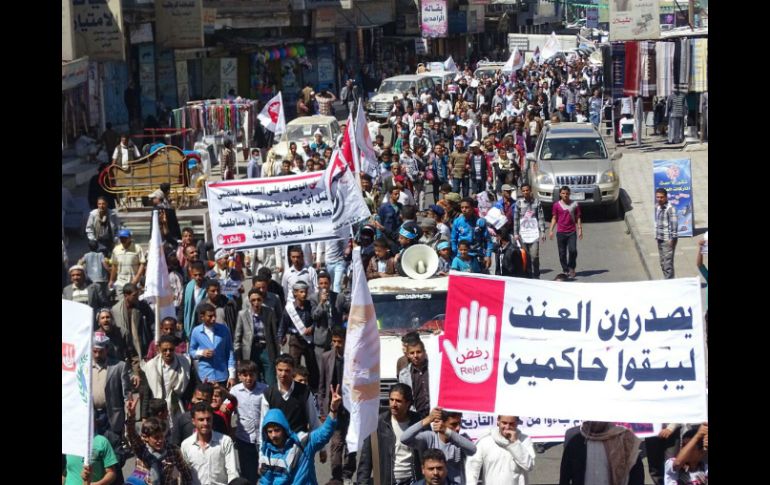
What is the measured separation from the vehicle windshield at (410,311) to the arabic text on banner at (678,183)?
27.3 ft

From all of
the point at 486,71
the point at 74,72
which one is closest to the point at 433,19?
the point at 486,71

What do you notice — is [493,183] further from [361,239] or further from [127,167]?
[361,239]

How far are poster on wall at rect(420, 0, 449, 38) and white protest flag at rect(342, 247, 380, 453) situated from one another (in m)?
52.0

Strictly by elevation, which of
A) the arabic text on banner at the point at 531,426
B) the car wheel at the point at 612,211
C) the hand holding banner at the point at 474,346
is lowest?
the car wheel at the point at 612,211

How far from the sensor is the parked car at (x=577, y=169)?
25016mm

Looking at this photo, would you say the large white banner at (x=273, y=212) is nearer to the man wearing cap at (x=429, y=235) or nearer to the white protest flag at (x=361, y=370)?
the man wearing cap at (x=429, y=235)

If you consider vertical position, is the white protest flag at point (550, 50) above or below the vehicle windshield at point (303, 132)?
above

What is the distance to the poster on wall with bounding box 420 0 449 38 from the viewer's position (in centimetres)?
6125

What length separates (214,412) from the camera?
987 cm

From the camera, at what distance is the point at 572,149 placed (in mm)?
26016

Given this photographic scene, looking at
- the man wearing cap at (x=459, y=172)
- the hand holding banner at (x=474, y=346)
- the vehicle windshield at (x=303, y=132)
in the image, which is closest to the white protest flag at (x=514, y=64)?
A: the vehicle windshield at (x=303, y=132)

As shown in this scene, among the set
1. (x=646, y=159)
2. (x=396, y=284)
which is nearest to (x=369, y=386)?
(x=396, y=284)

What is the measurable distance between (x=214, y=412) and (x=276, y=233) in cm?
466

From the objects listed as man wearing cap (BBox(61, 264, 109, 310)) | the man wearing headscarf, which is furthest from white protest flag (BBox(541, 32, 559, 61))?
the man wearing headscarf
